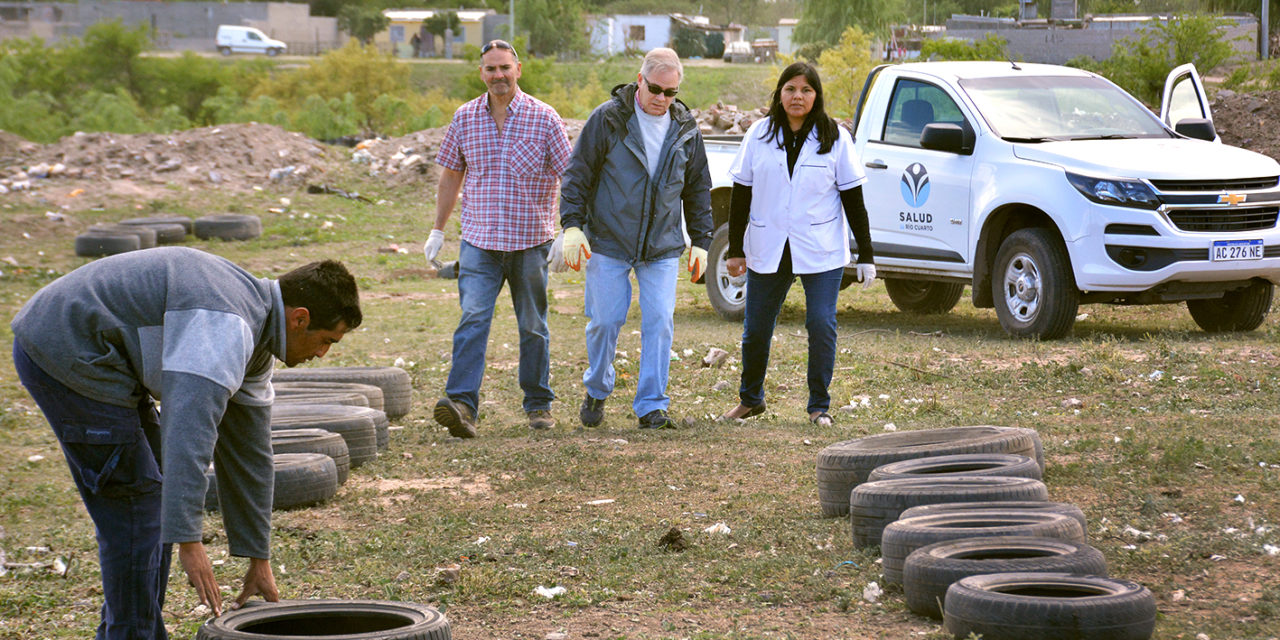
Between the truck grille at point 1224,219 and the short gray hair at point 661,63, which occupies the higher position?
the short gray hair at point 661,63

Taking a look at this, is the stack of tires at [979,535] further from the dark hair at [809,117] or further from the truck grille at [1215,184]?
the truck grille at [1215,184]

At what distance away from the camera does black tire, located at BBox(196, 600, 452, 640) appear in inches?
153

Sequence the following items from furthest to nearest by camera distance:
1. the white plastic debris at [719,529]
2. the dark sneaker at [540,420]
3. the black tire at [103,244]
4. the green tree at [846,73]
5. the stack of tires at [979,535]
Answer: the green tree at [846,73] → the black tire at [103,244] → the dark sneaker at [540,420] → the white plastic debris at [719,529] → the stack of tires at [979,535]

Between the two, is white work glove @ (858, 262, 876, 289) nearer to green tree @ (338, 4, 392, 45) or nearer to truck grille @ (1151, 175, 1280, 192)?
truck grille @ (1151, 175, 1280, 192)

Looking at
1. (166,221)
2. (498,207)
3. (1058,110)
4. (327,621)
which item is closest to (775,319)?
(498,207)

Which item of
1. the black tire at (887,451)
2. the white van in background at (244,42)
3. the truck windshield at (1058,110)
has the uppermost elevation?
the white van in background at (244,42)

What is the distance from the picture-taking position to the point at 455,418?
787 centimetres

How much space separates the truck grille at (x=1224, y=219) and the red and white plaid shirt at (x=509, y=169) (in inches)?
182

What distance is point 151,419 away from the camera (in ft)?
13.0

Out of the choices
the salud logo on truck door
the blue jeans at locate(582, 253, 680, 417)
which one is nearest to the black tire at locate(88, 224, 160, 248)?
the salud logo on truck door

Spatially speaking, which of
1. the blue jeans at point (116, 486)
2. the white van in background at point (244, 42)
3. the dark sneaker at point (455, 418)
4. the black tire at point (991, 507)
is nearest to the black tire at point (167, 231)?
the dark sneaker at point (455, 418)

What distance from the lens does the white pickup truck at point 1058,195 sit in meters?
9.87

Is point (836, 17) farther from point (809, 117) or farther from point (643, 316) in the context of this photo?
point (643, 316)

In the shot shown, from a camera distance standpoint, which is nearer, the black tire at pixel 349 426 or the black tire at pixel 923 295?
the black tire at pixel 349 426
